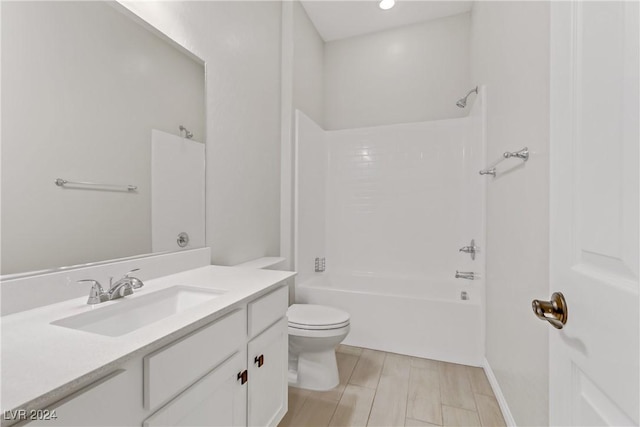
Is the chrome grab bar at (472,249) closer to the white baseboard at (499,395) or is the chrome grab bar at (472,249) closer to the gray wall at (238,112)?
the white baseboard at (499,395)

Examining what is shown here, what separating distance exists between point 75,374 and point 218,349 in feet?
1.42

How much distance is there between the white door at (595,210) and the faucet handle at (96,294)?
1302mm

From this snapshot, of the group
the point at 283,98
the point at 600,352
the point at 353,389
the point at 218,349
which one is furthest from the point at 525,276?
the point at 283,98

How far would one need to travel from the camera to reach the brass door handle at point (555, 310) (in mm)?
579

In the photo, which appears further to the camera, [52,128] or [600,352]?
[52,128]

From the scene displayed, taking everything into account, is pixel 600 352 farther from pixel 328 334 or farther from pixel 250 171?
pixel 250 171

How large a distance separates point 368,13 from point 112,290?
122 inches

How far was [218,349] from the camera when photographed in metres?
0.91

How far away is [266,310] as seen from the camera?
46.8 inches

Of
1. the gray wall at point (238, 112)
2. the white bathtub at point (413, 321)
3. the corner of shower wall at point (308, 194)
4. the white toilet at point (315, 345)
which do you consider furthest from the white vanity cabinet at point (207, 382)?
the corner of shower wall at point (308, 194)

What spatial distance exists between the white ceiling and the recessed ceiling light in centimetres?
4

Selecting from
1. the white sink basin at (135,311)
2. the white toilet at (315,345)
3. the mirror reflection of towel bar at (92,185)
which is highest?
the mirror reflection of towel bar at (92,185)

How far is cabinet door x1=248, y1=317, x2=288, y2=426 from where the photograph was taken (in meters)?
1.11

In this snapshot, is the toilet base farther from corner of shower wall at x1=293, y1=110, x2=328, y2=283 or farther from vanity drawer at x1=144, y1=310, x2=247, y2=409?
vanity drawer at x1=144, y1=310, x2=247, y2=409
